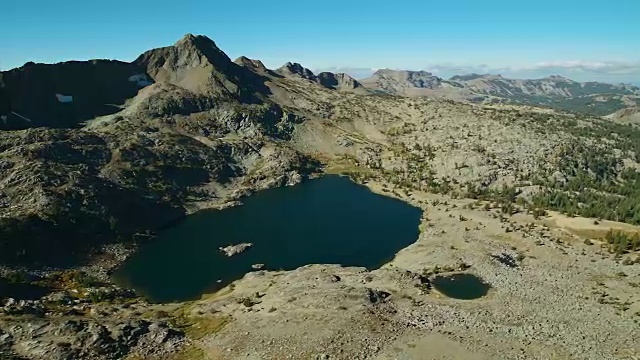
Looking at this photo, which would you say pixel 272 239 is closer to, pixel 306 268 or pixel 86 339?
pixel 306 268

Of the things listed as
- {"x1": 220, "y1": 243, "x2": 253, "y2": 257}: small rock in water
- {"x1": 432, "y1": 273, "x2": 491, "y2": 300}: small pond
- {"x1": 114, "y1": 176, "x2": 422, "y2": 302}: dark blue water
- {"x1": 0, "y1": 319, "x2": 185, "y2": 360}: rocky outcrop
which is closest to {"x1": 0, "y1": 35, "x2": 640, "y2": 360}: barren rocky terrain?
{"x1": 0, "y1": 319, "x2": 185, "y2": 360}: rocky outcrop

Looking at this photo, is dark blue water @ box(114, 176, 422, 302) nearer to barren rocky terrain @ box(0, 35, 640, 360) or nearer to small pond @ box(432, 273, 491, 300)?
barren rocky terrain @ box(0, 35, 640, 360)

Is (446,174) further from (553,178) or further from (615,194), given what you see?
(615,194)

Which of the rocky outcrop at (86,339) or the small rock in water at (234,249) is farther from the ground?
the rocky outcrop at (86,339)

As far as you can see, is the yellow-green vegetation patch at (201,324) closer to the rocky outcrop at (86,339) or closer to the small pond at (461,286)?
the rocky outcrop at (86,339)

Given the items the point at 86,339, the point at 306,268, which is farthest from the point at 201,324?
the point at 306,268

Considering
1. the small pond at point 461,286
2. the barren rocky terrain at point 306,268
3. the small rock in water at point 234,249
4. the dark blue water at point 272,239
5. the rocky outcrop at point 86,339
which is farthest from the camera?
the small rock in water at point 234,249

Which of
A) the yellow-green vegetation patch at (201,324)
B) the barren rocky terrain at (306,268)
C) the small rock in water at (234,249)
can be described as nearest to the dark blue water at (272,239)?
the small rock in water at (234,249)
